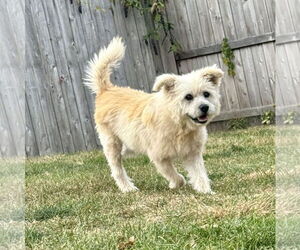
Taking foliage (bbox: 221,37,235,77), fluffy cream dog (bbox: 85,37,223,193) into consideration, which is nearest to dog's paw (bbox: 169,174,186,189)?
fluffy cream dog (bbox: 85,37,223,193)

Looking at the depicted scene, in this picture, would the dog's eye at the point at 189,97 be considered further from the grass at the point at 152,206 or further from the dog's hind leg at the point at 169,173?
the grass at the point at 152,206

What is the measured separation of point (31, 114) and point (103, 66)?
285 centimetres

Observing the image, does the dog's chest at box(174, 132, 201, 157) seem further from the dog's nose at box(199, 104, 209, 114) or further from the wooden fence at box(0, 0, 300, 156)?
the wooden fence at box(0, 0, 300, 156)

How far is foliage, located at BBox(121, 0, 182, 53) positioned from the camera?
32.1 ft

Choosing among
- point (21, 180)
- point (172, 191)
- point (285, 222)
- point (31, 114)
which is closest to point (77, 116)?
point (31, 114)

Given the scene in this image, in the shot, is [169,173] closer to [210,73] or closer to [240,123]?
[210,73]

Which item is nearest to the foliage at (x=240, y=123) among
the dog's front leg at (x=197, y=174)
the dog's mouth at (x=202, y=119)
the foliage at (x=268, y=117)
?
the foliage at (x=268, y=117)

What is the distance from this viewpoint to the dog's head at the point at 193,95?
5.18 m

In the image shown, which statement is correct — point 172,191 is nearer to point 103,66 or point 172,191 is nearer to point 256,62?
point 103,66

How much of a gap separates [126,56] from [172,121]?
458 cm

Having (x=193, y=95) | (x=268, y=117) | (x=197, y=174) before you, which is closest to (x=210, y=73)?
(x=193, y=95)

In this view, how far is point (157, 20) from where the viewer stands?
987 centimetres

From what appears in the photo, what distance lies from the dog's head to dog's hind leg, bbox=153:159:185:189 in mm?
456

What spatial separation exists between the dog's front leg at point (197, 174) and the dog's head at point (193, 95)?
349mm
